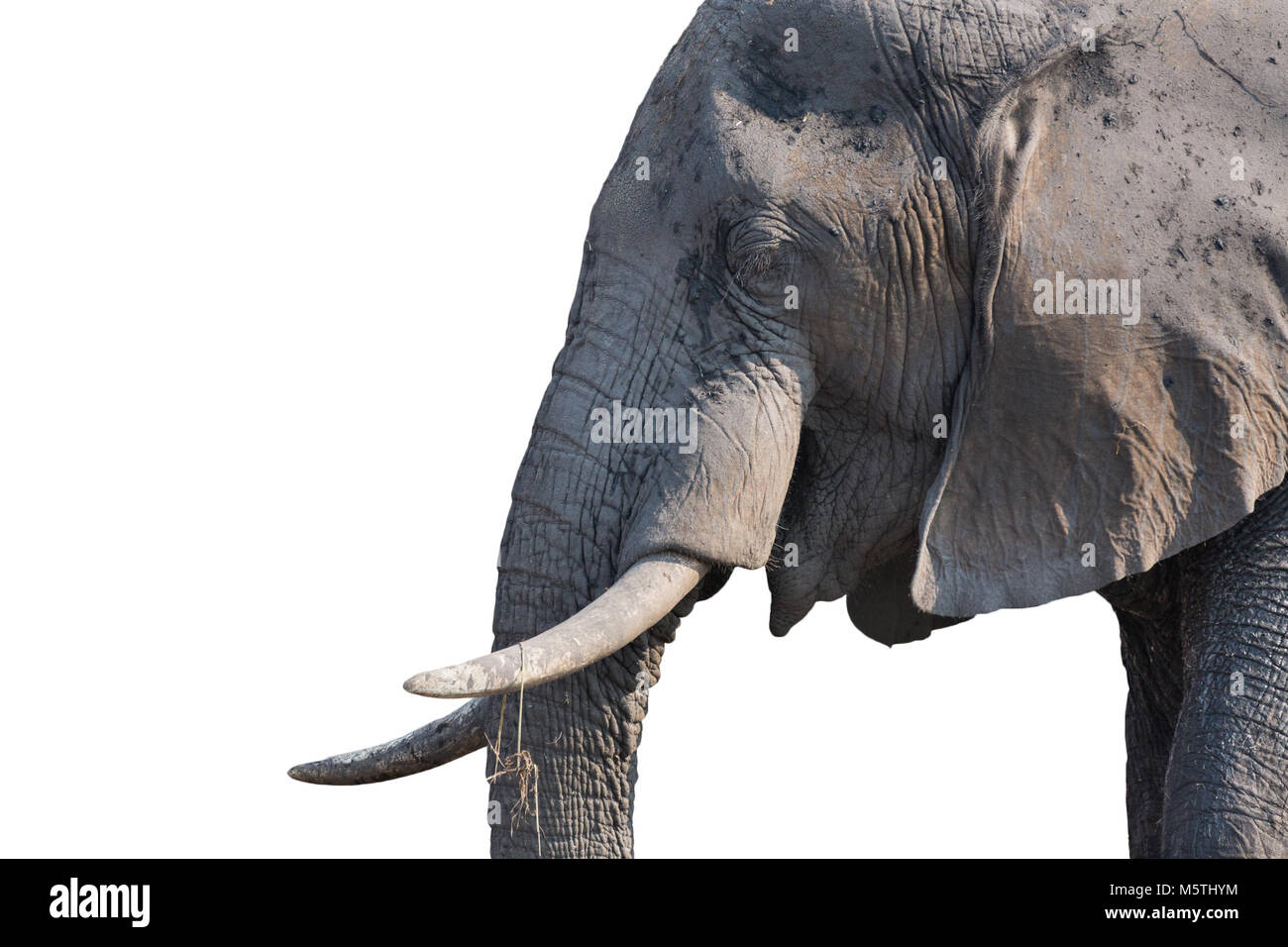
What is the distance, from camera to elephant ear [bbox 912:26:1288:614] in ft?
22.2

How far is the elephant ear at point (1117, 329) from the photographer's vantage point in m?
6.75

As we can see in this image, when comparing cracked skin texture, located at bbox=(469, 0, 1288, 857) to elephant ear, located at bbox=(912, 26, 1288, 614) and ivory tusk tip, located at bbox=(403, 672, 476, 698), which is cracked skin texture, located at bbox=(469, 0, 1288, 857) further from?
ivory tusk tip, located at bbox=(403, 672, 476, 698)

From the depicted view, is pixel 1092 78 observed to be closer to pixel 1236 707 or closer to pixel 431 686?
pixel 1236 707

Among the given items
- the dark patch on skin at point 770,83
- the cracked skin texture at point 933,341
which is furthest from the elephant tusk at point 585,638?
the dark patch on skin at point 770,83

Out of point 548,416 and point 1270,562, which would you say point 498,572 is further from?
point 1270,562

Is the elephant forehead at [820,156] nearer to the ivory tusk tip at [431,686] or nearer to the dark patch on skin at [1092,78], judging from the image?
the dark patch on skin at [1092,78]

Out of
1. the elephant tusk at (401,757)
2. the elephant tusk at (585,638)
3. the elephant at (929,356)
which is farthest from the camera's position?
the elephant tusk at (401,757)

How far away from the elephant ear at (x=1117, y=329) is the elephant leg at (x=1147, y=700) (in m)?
0.65

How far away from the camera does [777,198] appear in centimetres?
671

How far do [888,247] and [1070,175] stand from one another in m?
0.54

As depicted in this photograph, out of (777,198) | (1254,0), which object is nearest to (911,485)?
(777,198)

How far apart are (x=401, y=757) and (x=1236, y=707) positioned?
8.07ft

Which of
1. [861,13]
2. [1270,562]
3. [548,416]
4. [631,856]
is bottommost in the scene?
[631,856]

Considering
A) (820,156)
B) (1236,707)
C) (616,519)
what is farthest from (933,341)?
(1236,707)
